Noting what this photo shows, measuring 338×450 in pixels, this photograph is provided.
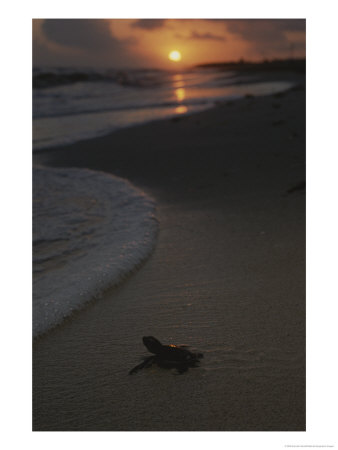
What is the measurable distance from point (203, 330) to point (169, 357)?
321mm

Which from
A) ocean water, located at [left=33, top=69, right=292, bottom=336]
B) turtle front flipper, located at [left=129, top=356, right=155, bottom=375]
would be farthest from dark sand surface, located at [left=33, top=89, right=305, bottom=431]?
ocean water, located at [left=33, top=69, right=292, bottom=336]

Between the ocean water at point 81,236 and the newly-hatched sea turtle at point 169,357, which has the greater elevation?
the ocean water at point 81,236

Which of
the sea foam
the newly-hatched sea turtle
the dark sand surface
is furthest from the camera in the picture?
the sea foam

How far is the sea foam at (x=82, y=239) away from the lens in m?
2.72

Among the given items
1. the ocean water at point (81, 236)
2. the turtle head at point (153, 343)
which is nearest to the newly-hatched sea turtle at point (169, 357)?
the turtle head at point (153, 343)

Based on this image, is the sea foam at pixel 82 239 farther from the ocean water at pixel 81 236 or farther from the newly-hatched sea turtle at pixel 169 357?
the newly-hatched sea turtle at pixel 169 357

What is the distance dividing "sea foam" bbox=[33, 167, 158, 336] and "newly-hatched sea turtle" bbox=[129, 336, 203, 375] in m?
0.77

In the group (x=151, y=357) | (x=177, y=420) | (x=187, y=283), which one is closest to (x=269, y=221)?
(x=187, y=283)

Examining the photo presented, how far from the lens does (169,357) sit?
1943 millimetres

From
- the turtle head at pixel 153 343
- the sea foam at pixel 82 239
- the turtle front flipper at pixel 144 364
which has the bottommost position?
the turtle front flipper at pixel 144 364

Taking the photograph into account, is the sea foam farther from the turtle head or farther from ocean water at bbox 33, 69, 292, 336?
the turtle head

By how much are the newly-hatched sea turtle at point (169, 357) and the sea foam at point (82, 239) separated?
77 centimetres

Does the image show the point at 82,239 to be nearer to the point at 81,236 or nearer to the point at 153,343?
the point at 81,236

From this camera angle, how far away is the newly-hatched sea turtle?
75.9 inches
